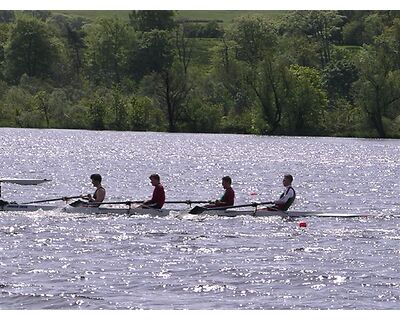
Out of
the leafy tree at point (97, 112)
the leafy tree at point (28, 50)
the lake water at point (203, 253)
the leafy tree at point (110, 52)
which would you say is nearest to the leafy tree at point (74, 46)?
the leafy tree at point (110, 52)

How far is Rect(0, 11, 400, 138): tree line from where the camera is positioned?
113 metres

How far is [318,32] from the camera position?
166m

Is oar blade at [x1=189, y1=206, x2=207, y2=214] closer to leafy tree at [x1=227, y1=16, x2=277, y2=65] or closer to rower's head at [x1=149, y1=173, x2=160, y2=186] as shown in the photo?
rower's head at [x1=149, y1=173, x2=160, y2=186]

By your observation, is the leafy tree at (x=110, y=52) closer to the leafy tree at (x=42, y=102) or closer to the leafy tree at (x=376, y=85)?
the leafy tree at (x=42, y=102)

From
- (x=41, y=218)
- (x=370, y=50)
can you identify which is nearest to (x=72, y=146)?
(x=370, y=50)

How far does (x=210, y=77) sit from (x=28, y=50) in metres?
27.9

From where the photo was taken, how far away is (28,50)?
150 m

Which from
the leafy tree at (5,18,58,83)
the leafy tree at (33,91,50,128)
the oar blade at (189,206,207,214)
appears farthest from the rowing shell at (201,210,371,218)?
the leafy tree at (5,18,58,83)

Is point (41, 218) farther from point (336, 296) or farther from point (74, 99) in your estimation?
point (74, 99)

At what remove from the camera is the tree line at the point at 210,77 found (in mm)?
113250

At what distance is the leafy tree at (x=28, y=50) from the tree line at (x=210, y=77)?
5.2 inches

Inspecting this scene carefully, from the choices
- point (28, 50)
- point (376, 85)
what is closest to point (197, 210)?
point (376, 85)

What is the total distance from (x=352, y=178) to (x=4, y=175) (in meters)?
20.3

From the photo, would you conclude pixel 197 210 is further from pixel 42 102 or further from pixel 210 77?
pixel 210 77
